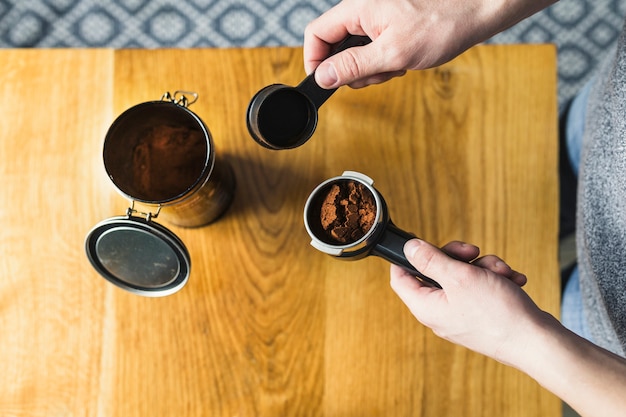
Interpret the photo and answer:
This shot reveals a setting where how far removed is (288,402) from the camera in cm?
72

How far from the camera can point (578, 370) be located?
0.53 metres

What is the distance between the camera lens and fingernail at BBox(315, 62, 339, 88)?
63 centimetres

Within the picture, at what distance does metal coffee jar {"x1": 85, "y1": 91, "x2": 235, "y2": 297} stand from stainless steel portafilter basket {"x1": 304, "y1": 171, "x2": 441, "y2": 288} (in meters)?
0.13

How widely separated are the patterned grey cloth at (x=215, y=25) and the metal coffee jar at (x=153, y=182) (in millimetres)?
734

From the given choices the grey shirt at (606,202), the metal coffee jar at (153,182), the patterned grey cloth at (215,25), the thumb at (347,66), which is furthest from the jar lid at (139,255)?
the patterned grey cloth at (215,25)

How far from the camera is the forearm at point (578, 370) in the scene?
52cm

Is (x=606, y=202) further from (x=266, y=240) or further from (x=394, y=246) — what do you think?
(x=266, y=240)

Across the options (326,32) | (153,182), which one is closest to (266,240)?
(153,182)

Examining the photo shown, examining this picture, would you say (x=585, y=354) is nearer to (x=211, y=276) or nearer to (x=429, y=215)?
A: (x=429, y=215)

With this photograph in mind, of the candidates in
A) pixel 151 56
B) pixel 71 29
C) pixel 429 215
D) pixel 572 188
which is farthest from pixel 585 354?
pixel 71 29

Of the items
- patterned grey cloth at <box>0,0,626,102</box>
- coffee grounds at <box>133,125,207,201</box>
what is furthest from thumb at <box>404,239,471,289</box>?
patterned grey cloth at <box>0,0,626,102</box>

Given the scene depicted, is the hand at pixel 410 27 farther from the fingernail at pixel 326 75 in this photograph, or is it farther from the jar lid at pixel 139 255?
the jar lid at pixel 139 255

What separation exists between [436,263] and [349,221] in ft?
0.34

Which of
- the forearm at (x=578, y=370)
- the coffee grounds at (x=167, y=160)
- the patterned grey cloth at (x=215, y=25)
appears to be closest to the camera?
the forearm at (x=578, y=370)
